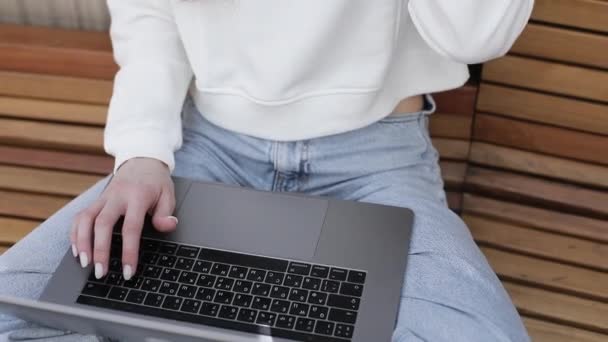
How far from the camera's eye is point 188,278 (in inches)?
43.1

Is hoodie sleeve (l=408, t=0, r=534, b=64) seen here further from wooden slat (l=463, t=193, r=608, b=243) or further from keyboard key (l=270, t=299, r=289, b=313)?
wooden slat (l=463, t=193, r=608, b=243)

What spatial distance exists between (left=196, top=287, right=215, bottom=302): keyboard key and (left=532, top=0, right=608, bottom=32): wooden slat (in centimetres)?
79

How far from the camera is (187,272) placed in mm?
1103

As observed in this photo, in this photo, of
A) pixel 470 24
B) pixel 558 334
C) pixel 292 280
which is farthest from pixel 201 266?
pixel 558 334

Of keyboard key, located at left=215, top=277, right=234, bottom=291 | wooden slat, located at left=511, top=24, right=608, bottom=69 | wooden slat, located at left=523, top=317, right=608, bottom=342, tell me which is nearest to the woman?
keyboard key, located at left=215, top=277, right=234, bottom=291

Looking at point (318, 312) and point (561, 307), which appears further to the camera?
point (561, 307)

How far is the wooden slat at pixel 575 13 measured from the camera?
145cm

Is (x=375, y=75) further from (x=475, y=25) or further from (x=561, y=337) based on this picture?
(x=561, y=337)

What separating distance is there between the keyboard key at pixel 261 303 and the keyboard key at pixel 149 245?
0.55ft

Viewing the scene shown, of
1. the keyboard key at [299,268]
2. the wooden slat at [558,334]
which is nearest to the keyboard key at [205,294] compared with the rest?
the keyboard key at [299,268]

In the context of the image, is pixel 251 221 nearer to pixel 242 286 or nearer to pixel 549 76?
pixel 242 286

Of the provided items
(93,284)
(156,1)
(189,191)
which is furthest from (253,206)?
(156,1)

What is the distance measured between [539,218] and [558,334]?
24 cm

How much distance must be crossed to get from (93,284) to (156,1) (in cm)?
49
